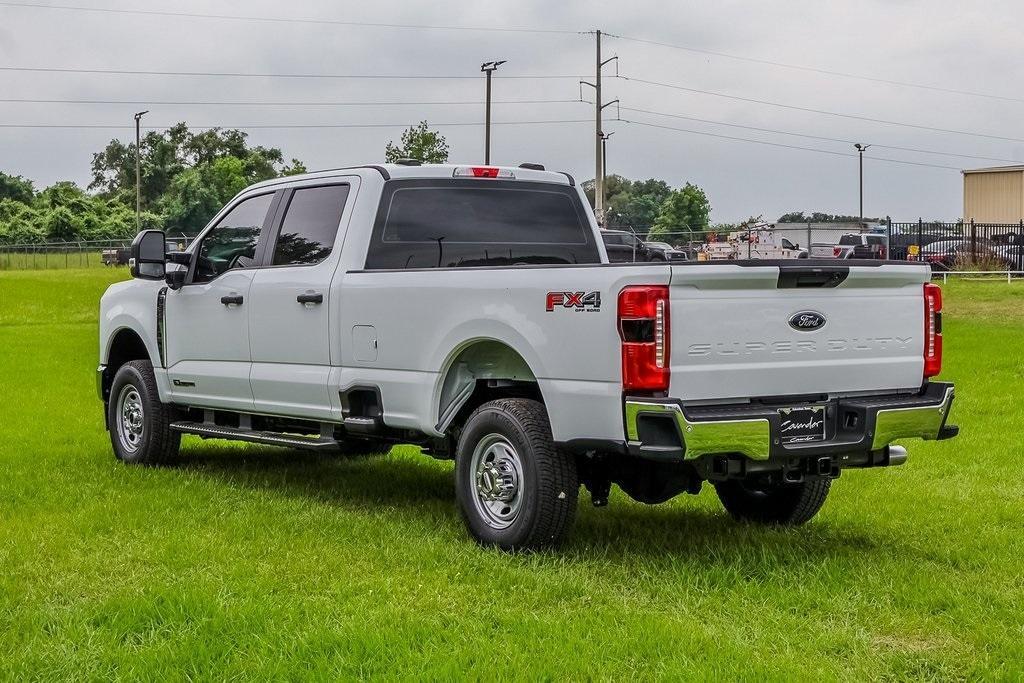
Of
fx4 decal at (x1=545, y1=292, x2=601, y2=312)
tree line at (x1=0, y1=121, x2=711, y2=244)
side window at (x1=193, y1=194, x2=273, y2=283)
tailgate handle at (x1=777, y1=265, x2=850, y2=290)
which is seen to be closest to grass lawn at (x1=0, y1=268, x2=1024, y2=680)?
fx4 decal at (x1=545, y1=292, x2=601, y2=312)

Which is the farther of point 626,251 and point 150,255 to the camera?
point 626,251

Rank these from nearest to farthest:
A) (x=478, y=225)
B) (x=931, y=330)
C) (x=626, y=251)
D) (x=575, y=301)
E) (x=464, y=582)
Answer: (x=464, y=582) < (x=575, y=301) < (x=931, y=330) < (x=478, y=225) < (x=626, y=251)

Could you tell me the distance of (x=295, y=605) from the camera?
20.3 ft

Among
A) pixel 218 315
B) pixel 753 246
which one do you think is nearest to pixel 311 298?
pixel 218 315

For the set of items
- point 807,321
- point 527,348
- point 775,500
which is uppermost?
point 807,321

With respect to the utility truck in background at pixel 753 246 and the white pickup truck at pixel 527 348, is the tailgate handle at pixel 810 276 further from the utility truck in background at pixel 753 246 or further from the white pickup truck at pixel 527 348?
the utility truck in background at pixel 753 246

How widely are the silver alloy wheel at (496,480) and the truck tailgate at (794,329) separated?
4.01ft

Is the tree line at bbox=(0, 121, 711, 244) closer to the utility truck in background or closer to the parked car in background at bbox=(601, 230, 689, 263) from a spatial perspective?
the utility truck in background

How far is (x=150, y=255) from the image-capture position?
33.7 feet

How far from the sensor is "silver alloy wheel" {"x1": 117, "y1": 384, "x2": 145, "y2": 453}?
1112 centimetres

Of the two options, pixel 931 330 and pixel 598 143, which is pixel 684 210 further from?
pixel 931 330

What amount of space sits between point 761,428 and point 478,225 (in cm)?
310

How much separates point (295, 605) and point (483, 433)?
176 centimetres

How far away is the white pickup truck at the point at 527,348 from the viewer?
6.72 metres
